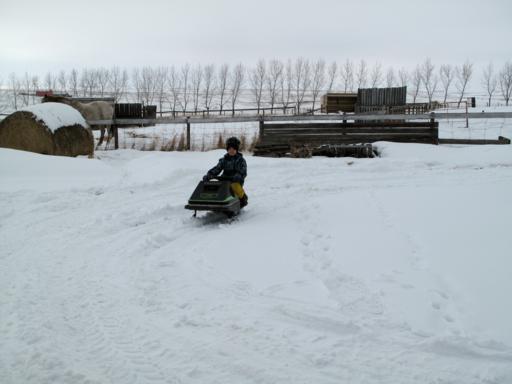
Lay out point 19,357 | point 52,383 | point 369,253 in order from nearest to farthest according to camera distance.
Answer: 1. point 52,383
2. point 19,357
3. point 369,253

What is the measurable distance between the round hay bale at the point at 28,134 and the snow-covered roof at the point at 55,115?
0.14m

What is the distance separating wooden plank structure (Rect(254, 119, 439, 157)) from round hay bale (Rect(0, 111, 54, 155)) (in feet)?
21.0

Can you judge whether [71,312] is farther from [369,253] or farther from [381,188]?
[381,188]

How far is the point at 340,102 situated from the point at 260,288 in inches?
1167

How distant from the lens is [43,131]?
1204cm

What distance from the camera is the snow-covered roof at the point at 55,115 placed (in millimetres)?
12078

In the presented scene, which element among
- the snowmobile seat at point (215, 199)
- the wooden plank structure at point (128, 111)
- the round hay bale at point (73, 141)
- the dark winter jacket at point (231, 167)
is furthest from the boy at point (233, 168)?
the wooden plank structure at point (128, 111)

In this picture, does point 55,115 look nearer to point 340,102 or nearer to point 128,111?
point 128,111

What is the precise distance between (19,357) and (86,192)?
232 inches

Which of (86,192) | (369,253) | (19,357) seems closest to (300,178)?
(86,192)

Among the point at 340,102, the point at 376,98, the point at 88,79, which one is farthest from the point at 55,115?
the point at 88,79

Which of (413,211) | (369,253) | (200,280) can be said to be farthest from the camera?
(413,211)

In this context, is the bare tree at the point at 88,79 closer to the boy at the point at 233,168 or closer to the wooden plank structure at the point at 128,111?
the wooden plank structure at the point at 128,111

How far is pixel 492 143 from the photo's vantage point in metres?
15.3
